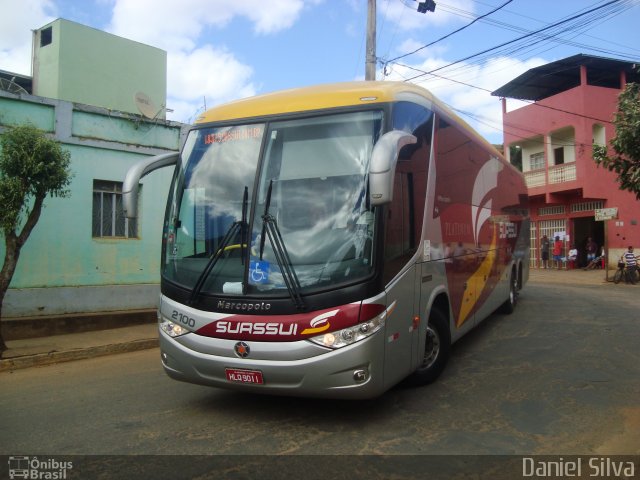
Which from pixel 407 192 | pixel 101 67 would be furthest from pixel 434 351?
pixel 101 67

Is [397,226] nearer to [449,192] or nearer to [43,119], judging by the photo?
[449,192]

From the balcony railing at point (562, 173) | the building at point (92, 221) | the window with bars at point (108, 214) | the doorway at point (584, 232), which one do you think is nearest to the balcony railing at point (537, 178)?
the balcony railing at point (562, 173)

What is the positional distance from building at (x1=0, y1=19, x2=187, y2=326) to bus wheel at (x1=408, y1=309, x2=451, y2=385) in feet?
22.3

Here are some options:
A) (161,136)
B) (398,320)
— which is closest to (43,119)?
(161,136)

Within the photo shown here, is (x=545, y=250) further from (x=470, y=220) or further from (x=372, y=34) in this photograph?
(x=470, y=220)

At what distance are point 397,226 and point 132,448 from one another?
2.82m

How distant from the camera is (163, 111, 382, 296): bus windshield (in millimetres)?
4078

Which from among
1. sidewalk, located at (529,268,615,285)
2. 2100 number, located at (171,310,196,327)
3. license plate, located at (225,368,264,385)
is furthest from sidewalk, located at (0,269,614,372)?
sidewalk, located at (529,268,615,285)

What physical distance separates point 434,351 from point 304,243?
2372 mm

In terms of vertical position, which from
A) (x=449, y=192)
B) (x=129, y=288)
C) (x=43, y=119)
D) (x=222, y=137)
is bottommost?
(x=129, y=288)

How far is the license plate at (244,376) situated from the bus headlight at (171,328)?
1.84 feet

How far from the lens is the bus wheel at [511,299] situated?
404 inches

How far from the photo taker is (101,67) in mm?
15750
